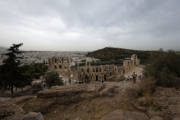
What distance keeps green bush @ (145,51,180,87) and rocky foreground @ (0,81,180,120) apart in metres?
0.89

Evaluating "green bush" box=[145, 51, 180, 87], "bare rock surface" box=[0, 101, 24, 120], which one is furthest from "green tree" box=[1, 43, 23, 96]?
"green bush" box=[145, 51, 180, 87]

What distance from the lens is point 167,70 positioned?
29.2ft

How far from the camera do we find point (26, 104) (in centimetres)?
896

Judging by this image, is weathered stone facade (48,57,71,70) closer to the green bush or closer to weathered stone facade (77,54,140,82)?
weathered stone facade (77,54,140,82)

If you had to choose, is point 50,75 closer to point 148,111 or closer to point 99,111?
point 99,111

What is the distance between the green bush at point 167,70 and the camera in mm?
8453

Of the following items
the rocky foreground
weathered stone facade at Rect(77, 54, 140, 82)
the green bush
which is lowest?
weathered stone facade at Rect(77, 54, 140, 82)

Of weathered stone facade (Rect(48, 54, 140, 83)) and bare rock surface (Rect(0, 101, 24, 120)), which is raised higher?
bare rock surface (Rect(0, 101, 24, 120))

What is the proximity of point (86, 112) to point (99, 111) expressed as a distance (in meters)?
0.94

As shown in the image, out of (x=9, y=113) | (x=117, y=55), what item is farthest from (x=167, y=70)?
(x=117, y=55)

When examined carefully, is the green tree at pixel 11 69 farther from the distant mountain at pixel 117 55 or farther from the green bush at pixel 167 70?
the distant mountain at pixel 117 55

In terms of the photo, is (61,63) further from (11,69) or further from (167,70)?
(167,70)

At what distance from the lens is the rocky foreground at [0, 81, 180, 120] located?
4844 mm

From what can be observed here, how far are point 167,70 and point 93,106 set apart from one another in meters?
7.30
